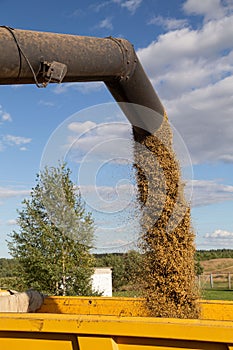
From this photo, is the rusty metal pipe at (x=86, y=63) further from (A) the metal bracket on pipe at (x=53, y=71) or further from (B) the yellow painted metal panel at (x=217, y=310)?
(B) the yellow painted metal panel at (x=217, y=310)

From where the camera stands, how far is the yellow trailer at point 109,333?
2746 mm

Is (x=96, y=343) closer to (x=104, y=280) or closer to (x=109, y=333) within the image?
(x=109, y=333)

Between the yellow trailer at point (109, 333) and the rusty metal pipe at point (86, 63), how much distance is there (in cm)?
179

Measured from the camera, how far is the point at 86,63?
421cm

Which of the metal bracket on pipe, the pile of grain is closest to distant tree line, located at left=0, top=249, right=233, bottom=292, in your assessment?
the pile of grain

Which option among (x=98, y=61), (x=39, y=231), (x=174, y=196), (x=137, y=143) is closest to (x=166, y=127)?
(x=137, y=143)

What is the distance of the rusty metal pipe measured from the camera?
371 centimetres

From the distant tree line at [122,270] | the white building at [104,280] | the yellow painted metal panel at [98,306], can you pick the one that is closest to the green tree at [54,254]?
the distant tree line at [122,270]

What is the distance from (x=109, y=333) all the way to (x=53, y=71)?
2055mm

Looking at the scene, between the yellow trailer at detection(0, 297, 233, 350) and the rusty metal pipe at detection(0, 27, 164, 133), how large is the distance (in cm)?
179

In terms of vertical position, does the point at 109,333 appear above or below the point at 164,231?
below

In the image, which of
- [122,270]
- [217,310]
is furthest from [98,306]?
[122,270]

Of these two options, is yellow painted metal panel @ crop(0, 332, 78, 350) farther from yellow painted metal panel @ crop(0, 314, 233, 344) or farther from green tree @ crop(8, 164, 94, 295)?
green tree @ crop(8, 164, 94, 295)

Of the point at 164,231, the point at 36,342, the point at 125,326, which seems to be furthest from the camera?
the point at 164,231
